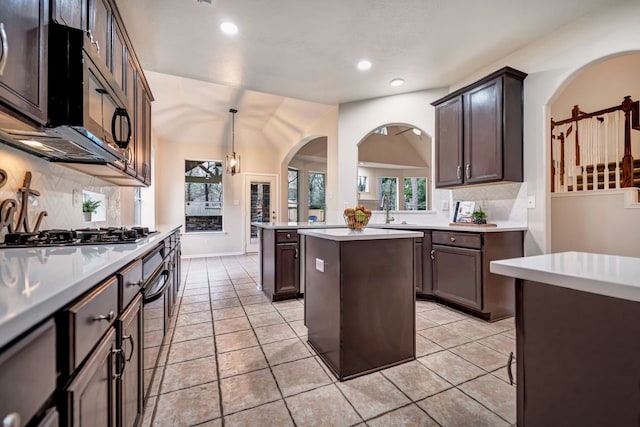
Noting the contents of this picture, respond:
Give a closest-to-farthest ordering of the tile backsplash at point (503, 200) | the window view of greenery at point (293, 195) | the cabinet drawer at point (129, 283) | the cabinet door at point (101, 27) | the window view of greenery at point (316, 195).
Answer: the cabinet drawer at point (129, 283), the cabinet door at point (101, 27), the tile backsplash at point (503, 200), the window view of greenery at point (293, 195), the window view of greenery at point (316, 195)

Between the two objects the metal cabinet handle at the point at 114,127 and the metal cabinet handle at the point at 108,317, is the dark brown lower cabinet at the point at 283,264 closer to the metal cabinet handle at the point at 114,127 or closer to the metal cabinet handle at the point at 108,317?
the metal cabinet handle at the point at 114,127

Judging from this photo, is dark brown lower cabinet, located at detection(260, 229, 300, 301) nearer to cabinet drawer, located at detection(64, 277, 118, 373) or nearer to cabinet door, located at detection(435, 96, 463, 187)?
cabinet door, located at detection(435, 96, 463, 187)

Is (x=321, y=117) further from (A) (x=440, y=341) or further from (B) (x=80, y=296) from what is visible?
(B) (x=80, y=296)

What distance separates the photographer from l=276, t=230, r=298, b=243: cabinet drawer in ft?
11.0

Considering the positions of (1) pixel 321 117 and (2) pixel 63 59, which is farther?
(1) pixel 321 117

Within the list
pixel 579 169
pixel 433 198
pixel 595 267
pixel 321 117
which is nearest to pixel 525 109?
pixel 433 198

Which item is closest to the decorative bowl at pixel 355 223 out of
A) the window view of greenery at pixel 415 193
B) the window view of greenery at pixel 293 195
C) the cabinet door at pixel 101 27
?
the cabinet door at pixel 101 27

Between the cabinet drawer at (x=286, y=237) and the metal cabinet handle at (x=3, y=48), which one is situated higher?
the metal cabinet handle at (x=3, y=48)

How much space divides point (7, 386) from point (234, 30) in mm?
2916

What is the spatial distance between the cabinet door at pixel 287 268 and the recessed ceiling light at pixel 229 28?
7.17 feet

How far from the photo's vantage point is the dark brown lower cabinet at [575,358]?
76 cm

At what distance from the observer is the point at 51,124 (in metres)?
1.23

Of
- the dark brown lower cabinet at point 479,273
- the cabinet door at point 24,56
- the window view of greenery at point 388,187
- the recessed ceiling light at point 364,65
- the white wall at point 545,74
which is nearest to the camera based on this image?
the cabinet door at point 24,56

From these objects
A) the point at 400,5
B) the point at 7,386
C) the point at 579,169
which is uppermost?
the point at 400,5
